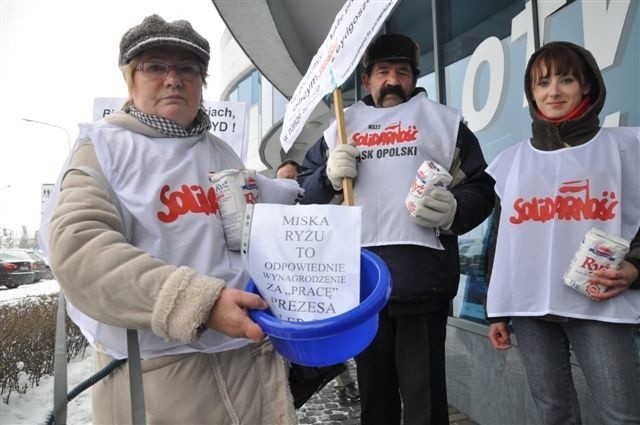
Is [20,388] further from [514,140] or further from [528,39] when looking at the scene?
[528,39]

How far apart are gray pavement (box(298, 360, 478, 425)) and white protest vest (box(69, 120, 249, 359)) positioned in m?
Result: 2.48

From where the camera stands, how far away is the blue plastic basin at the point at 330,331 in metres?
0.87

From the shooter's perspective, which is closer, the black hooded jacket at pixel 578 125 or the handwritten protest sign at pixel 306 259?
the handwritten protest sign at pixel 306 259

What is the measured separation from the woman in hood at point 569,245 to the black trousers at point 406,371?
276 millimetres

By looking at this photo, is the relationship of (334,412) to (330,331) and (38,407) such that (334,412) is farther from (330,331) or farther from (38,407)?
(330,331)

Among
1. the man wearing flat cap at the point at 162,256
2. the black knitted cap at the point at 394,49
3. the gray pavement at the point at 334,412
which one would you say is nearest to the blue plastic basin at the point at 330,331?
the man wearing flat cap at the point at 162,256

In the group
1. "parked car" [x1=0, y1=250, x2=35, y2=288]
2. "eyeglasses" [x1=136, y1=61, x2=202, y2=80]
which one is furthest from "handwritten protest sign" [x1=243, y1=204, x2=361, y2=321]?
"parked car" [x1=0, y1=250, x2=35, y2=288]

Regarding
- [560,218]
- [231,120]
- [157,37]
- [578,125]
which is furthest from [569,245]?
[231,120]

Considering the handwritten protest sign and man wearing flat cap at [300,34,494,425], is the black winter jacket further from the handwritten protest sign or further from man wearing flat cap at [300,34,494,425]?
the handwritten protest sign

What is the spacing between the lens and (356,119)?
2.11m

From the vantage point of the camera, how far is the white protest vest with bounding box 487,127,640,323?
1.65m

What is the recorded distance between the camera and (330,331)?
2.86 ft

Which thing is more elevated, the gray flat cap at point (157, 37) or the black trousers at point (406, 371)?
the gray flat cap at point (157, 37)

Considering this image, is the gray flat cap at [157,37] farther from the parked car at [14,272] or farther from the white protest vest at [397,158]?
the parked car at [14,272]
